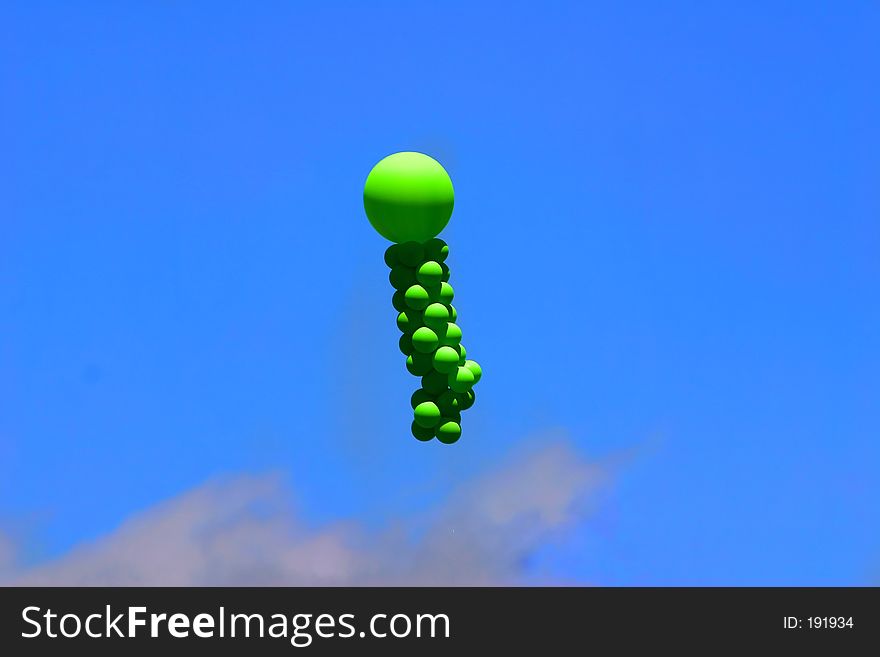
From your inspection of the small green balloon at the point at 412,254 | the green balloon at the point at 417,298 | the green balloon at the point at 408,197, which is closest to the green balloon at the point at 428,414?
the green balloon at the point at 417,298

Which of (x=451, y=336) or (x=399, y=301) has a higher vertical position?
(x=399, y=301)

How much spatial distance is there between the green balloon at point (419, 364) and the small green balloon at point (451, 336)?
1.16 ft

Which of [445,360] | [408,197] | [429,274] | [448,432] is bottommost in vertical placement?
[448,432]

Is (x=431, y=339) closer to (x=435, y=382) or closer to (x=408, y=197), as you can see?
(x=435, y=382)

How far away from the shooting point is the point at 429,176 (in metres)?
31.3

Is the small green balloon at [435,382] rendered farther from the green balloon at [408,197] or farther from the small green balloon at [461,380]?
the green balloon at [408,197]

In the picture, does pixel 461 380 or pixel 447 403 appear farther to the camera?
pixel 447 403

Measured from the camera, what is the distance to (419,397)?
31578 mm

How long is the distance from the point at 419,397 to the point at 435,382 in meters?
0.36

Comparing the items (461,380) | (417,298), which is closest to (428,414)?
(461,380)

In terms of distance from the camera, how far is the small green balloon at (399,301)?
103 feet

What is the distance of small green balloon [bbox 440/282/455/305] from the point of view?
1235 inches
